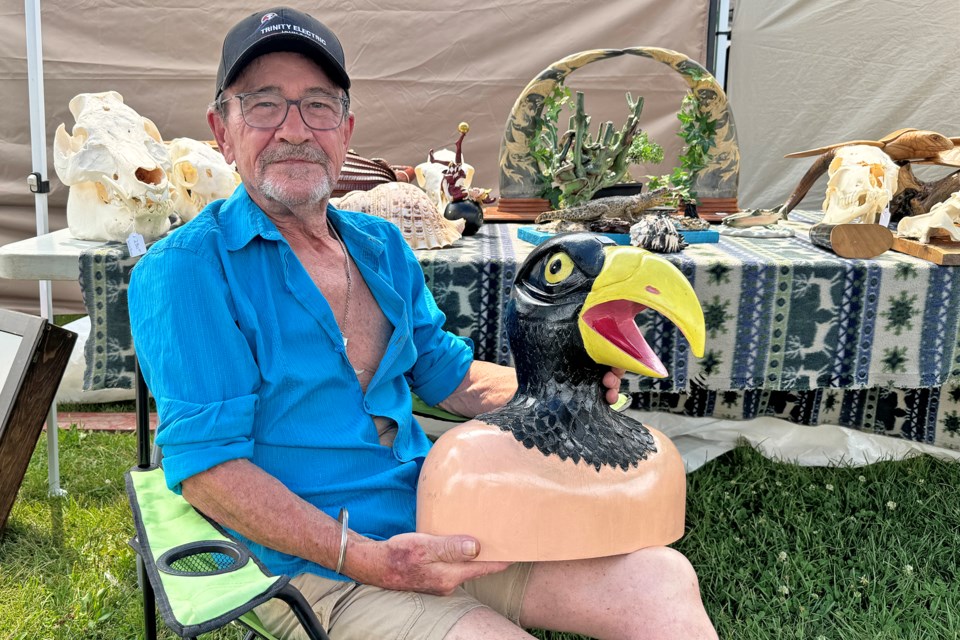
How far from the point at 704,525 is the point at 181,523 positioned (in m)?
1.77

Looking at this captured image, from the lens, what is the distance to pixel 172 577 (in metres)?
1.03

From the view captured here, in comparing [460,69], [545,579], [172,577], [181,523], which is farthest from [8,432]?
[460,69]

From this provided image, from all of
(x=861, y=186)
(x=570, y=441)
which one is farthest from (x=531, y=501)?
(x=861, y=186)

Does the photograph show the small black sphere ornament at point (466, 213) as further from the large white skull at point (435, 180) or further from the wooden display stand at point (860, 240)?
the wooden display stand at point (860, 240)

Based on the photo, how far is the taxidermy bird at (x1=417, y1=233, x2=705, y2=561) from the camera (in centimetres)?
114

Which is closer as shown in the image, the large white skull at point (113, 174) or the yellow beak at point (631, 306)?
the yellow beak at point (631, 306)

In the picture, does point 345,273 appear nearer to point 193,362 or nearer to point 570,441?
point 193,362

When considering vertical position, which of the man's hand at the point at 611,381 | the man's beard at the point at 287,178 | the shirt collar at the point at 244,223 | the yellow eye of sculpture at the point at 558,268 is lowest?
the man's hand at the point at 611,381

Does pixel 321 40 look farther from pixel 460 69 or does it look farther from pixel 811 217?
pixel 460 69

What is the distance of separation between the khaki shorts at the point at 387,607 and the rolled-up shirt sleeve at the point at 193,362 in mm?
271

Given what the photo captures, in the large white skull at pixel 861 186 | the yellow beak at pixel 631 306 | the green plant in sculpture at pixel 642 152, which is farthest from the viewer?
the green plant in sculpture at pixel 642 152

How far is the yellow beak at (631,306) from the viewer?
1100 mm

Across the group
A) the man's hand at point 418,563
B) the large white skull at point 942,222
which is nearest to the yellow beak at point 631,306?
the man's hand at point 418,563

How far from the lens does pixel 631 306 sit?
1.21 meters
